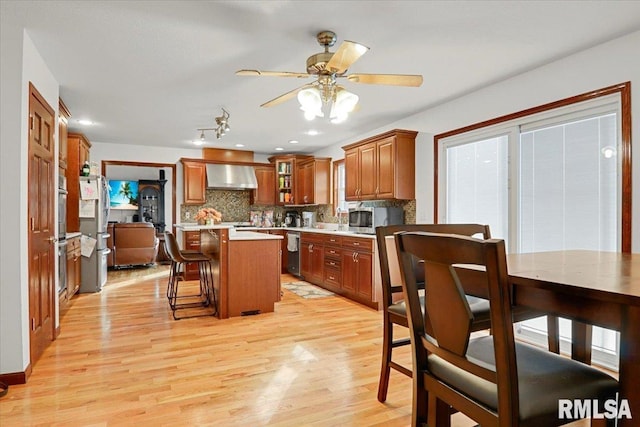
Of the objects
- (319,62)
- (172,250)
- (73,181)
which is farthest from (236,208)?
(319,62)

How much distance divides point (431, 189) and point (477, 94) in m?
1.16

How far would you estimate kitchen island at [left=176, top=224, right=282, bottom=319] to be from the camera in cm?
391

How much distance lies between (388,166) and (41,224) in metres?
3.57

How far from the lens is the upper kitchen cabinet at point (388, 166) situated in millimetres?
4465

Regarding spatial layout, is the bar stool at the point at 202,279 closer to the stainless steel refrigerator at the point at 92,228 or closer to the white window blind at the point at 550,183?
the stainless steel refrigerator at the point at 92,228

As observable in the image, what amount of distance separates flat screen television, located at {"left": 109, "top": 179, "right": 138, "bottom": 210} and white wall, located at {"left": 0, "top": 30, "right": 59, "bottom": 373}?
9.23m

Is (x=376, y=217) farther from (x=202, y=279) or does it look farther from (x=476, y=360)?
(x=476, y=360)

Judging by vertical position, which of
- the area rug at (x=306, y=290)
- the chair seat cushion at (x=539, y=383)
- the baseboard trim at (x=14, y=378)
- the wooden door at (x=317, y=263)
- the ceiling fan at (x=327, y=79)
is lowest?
the area rug at (x=306, y=290)

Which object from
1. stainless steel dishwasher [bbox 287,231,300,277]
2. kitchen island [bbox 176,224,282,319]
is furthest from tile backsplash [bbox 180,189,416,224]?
kitchen island [bbox 176,224,282,319]

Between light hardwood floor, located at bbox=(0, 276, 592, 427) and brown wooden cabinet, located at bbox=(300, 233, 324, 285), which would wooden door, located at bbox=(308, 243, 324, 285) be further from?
light hardwood floor, located at bbox=(0, 276, 592, 427)

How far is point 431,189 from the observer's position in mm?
4332

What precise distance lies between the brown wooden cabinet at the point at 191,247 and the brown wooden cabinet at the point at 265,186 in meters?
1.52

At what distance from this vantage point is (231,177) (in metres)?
6.89

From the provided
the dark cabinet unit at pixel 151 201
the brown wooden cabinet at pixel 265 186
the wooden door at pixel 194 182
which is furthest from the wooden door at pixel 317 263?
the dark cabinet unit at pixel 151 201
